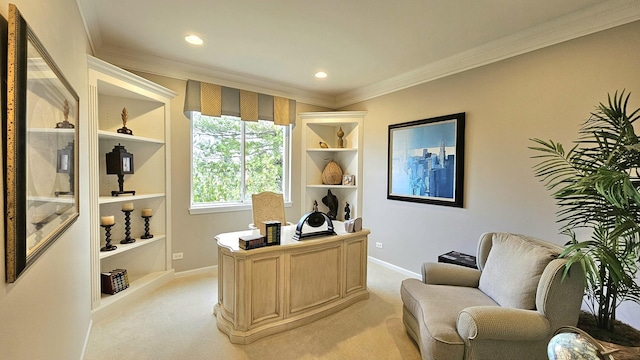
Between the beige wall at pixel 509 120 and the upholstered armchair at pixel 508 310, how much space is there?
830mm

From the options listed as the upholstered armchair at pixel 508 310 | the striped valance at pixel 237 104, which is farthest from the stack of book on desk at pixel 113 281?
the upholstered armchair at pixel 508 310

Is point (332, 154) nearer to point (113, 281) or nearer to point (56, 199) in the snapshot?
point (113, 281)

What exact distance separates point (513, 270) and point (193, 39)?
3.48m

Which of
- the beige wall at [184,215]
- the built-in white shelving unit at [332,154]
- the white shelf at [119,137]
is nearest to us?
the white shelf at [119,137]

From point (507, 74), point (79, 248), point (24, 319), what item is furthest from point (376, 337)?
point (507, 74)

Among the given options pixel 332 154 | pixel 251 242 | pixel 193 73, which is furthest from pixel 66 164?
pixel 332 154

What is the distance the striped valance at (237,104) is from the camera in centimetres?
368

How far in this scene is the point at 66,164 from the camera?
61.7 inches

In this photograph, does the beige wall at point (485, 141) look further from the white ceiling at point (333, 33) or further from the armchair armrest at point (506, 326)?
the armchair armrest at point (506, 326)

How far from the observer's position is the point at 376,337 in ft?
7.91

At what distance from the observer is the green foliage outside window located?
12.8 ft

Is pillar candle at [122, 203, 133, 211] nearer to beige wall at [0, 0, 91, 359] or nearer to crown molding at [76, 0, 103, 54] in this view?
beige wall at [0, 0, 91, 359]

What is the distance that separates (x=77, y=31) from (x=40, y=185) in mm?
1613

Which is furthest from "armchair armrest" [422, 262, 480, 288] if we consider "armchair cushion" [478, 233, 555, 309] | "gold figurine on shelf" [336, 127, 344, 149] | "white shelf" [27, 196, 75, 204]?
"gold figurine on shelf" [336, 127, 344, 149]
